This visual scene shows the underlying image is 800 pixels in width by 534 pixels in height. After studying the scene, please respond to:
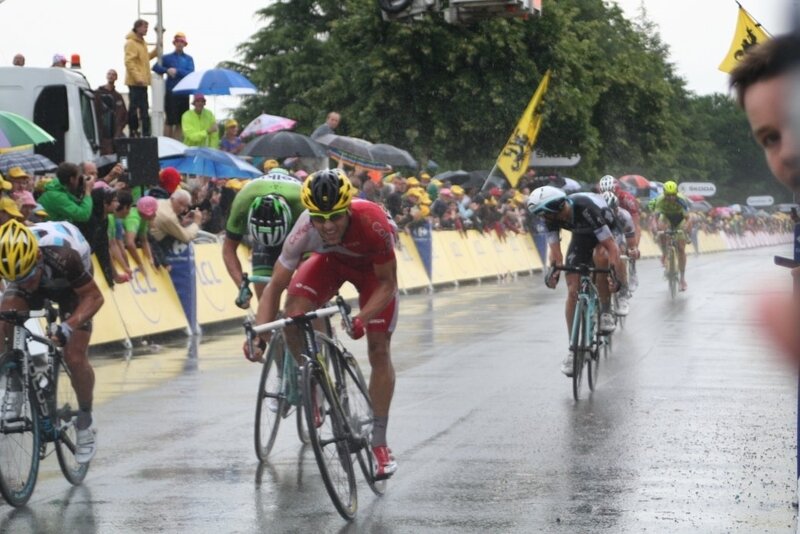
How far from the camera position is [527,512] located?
7.80 meters

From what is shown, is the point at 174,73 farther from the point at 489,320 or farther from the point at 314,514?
the point at 314,514

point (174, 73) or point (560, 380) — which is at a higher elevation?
point (174, 73)

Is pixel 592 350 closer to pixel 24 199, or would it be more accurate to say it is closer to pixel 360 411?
pixel 24 199

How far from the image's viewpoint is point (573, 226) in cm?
1409

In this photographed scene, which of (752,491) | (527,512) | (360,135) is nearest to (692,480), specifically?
(752,491)

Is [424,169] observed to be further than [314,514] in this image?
Yes

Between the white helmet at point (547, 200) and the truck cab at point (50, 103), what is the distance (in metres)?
10.3

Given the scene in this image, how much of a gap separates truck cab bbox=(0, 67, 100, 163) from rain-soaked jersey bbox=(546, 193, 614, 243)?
10.0m

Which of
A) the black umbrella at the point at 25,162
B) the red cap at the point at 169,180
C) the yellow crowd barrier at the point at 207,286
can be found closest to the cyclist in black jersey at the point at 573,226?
the yellow crowd barrier at the point at 207,286

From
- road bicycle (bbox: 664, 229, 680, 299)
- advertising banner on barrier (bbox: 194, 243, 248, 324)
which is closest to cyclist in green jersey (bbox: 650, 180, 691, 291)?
road bicycle (bbox: 664, 229, 680, 299)

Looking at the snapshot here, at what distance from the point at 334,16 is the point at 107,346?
6798 cm

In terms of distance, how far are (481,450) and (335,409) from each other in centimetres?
241

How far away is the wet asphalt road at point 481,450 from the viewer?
765cm

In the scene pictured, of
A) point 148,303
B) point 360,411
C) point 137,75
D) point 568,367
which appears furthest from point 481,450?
point 137,75
